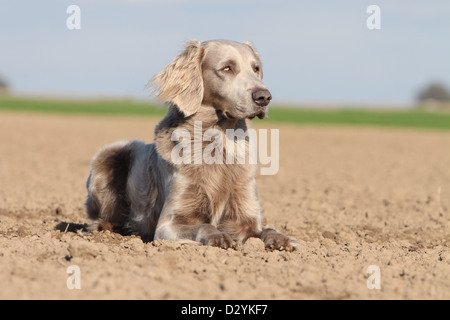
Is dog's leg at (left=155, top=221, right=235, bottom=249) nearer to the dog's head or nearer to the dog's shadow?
the dog's head

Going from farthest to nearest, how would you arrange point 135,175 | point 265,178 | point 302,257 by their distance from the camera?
point 265,178
point 135,175
point 302,257

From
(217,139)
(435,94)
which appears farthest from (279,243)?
(435,94)

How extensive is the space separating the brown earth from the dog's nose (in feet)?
4.30

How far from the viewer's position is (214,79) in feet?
21.0

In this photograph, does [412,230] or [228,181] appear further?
[412,230]

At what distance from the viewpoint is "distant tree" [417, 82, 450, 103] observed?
4916 inches

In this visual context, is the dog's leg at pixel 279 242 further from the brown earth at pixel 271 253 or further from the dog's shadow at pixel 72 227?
the dog's shadow at pixel 72 227

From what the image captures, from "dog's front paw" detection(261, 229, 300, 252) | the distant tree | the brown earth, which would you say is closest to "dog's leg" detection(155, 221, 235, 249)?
the brown earth

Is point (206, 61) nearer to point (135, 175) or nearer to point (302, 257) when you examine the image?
point (135, 175)

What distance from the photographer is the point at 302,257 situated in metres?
5.59

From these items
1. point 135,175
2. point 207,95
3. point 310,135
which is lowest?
point 310,135

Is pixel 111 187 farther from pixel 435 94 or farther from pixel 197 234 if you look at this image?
pixel 435 94
